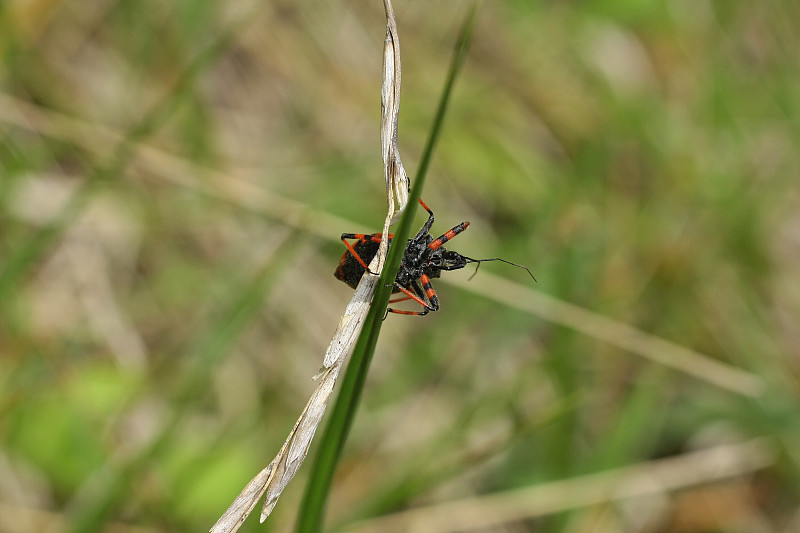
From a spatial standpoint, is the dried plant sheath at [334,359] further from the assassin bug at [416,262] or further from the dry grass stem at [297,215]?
the dry grass stem at [297,215]

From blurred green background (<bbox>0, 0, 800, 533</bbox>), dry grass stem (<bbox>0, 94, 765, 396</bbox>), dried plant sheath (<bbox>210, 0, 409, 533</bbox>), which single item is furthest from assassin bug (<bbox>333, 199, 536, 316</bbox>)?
dried plant sheath (<bbox>210, 0, 409, 533</bbox>)

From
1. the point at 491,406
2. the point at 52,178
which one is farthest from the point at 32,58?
the point at 491,406

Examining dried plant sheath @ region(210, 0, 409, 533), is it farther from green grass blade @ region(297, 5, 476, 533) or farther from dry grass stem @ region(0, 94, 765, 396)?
dry grass stem @ region(0, 94, 765, 396)

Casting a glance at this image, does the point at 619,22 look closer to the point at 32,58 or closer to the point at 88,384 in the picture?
the point at 32,58

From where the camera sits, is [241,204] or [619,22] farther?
[619,22]

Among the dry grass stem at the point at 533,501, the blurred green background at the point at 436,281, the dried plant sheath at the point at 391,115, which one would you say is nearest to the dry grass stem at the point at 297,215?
the blurred green background at the point at 436,281

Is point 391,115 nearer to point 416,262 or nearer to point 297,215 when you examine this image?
point 416,262

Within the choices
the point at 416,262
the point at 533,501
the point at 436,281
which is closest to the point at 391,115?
the point at 416,262
